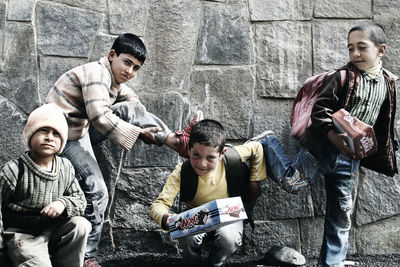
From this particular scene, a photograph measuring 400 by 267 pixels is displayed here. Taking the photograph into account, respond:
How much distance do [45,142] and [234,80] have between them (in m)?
1.46

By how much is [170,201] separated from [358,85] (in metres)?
1.25

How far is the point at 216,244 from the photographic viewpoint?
3.05 metres

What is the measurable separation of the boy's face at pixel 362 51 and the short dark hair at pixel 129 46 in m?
1.23

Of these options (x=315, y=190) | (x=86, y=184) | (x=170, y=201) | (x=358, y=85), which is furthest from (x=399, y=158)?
(x=86, y=184)

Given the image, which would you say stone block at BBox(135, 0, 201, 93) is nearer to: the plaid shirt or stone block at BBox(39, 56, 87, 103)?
stone block at BBox(39, 56, 87, 103)

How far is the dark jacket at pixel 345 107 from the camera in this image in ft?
10.1

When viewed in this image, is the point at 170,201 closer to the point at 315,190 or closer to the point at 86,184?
the point at 86,184

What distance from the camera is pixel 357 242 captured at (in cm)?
373

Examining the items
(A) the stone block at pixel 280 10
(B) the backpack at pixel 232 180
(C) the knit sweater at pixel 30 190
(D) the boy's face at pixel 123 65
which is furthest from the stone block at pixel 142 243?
(A) the stone block at pixel 280 10

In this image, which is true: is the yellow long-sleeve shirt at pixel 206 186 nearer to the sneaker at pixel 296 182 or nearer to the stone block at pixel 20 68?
the sneaker at pixel 296 182

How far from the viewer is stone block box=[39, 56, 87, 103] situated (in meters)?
3.50

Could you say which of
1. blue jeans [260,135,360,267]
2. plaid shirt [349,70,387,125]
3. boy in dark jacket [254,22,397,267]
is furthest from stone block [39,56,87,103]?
plaid shirt [349,70,387,125]

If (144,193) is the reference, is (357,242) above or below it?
below

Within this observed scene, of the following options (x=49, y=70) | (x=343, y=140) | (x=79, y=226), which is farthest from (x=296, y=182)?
(x=49, y=70)
